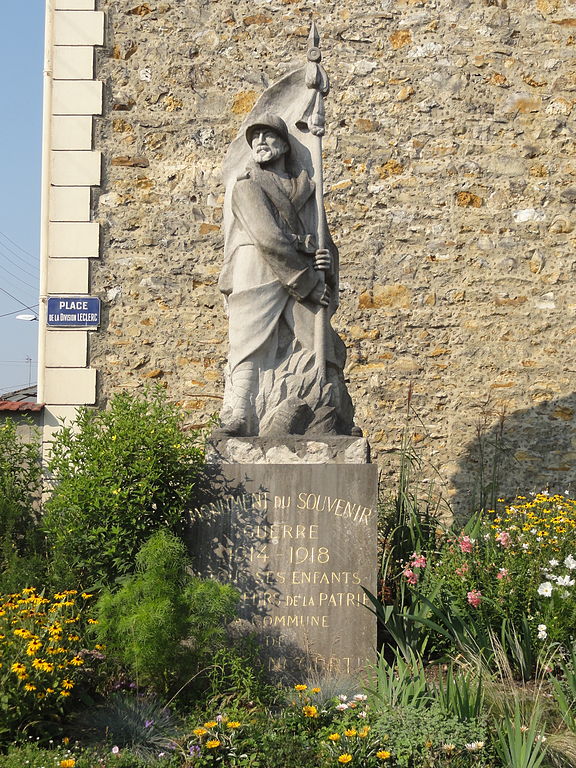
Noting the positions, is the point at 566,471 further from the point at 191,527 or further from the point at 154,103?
the point at 154,103

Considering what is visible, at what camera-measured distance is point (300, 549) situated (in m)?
4.97

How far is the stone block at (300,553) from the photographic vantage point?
489 centimetres

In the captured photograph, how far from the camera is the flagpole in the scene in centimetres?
540

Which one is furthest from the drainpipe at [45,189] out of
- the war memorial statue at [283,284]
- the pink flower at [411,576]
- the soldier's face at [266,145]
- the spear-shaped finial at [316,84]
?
the pink flower at [411,576]

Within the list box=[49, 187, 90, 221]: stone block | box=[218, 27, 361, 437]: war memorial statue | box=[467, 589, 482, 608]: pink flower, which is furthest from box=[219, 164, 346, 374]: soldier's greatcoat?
box=[49, 187, 90, 221]: stone block

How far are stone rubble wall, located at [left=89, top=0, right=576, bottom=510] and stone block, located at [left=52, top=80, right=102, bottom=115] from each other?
12 centimetres

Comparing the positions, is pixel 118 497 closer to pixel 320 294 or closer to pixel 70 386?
pixel 320 294

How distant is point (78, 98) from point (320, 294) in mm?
3924

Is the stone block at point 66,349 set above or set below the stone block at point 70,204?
below

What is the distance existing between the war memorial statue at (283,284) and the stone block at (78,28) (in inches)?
128

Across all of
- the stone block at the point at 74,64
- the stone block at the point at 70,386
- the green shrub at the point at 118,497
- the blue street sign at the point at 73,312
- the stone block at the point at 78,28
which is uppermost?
the stone block at the point at 78,28

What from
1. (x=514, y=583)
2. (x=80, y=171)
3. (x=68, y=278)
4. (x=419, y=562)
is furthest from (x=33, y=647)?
(x=80, y=171)

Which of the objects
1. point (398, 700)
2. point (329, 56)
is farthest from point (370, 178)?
point (398, 700)

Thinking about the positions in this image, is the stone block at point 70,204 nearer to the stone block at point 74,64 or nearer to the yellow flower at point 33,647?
the stone block at point 74,64
